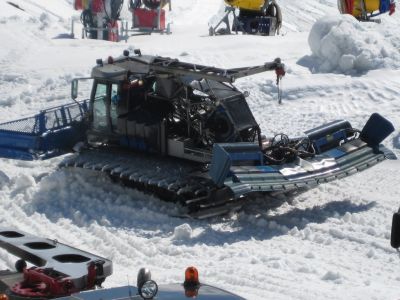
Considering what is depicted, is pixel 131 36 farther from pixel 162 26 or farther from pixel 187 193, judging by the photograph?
pixel 187 193

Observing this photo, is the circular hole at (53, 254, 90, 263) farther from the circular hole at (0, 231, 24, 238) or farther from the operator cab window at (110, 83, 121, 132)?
the operator cab window at (110, 83, 121, 132)

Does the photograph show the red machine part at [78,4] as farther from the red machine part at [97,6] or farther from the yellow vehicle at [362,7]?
the yellow vehicle at [362,7]

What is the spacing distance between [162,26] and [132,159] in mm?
16729

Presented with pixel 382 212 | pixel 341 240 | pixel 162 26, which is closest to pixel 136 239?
pixel 341 240

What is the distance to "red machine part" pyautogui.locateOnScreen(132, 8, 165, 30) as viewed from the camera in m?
29.2

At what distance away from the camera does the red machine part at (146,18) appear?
29203 mm

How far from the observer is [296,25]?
3675 cm

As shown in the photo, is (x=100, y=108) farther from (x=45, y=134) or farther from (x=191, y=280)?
(x=191, y=280)

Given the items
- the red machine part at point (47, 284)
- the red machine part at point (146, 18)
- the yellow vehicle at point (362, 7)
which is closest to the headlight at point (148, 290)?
the red machine part at point (47, 284)

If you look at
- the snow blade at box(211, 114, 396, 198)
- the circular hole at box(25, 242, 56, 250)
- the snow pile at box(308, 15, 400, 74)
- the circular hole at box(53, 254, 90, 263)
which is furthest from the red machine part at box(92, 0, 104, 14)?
the circular hole at box(53, 254, 90, 263)

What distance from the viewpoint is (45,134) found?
45.6ft

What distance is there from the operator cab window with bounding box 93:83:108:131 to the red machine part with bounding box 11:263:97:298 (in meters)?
7.10

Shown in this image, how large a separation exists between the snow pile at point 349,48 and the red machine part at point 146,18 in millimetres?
9236

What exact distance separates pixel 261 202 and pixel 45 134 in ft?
11.5
